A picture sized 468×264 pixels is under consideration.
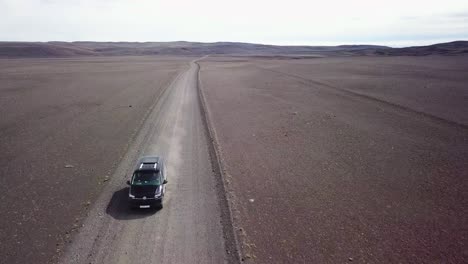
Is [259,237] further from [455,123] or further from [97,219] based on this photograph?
[455,123]

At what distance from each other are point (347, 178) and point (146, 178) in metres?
11.2

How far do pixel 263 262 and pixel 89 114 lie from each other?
98.6ft

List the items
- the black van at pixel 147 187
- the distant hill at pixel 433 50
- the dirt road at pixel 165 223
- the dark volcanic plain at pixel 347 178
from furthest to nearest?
the distant hill at pixel 433 50 → the black van at pixel 147 187 → the dark volcanic plain at pixel 347 178 → the dirt road at pixel 165 223

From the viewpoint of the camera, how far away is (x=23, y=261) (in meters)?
13.9

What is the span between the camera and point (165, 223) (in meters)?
16.5

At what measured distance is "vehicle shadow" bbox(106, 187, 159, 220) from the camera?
17.2 m

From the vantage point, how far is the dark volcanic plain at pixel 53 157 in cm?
1582

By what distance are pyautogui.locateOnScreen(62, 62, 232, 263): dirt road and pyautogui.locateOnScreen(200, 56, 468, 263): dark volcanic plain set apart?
1.36 meters

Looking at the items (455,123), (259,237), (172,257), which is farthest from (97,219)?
(455,123)

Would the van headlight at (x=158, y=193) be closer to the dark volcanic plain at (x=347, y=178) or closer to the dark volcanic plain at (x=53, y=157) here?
the dark volcanic plain at (x=53, y=157)

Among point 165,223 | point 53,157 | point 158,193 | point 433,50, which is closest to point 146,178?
point 158,193

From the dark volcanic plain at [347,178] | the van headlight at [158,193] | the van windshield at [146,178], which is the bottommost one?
the dark volcanic plain at [347,178]

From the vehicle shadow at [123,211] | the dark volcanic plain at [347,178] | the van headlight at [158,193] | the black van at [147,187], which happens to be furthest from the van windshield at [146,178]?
the dark volcanic plain at [347,178]

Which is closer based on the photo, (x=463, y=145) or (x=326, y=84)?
(x=463, y=145)
